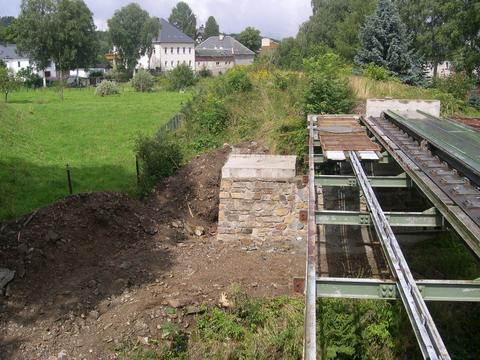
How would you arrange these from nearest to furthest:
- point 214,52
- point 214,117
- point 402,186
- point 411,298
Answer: point 411,298 → point 402,186 → point 214,117 → point 214,52

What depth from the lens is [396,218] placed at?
5.50 metres

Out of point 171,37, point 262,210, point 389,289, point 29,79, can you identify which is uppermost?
point 171,37

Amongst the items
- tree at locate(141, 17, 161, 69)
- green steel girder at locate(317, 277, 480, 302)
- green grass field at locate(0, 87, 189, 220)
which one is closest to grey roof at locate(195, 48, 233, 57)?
tree at locate(141, 17, 161, 69)

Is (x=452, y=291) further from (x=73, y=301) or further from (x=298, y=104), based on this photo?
(x=298, y=104)

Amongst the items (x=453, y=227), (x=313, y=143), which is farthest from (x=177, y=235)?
(x=453, y=227)

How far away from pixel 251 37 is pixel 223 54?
49.7 ft

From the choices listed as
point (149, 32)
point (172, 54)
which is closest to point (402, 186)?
point (149, 32)

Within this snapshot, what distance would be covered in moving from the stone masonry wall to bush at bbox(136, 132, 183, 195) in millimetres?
3374

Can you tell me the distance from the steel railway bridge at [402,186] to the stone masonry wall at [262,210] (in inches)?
23.2

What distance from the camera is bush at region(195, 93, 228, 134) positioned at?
53.4 ft

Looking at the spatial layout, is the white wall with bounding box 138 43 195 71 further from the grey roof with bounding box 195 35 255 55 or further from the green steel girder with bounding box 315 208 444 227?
the green steel girder with bounding box 315 208 444 227

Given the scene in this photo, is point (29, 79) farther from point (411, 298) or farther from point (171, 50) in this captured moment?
point (411, 298)

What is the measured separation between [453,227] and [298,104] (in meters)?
10.6

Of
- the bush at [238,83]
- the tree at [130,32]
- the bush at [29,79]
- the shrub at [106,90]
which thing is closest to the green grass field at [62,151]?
the bush at [238,83]
